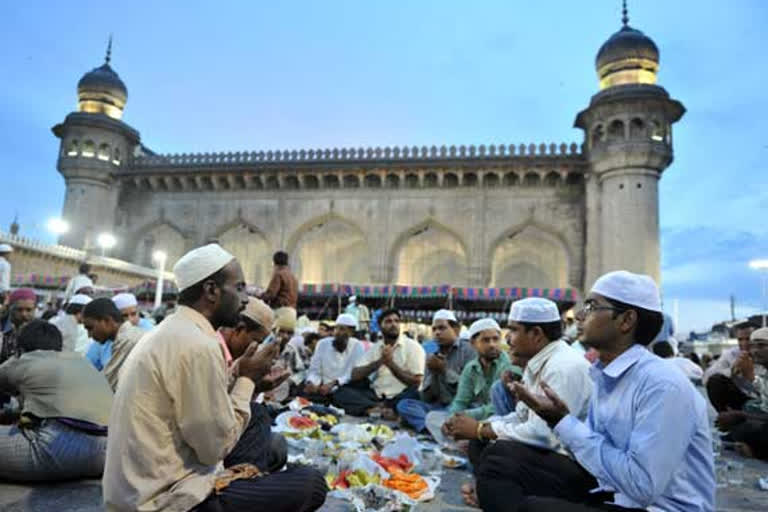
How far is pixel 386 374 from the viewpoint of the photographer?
6312 mm

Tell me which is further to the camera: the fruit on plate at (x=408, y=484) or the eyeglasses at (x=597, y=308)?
the fruit on plate at (x=408, y=484)

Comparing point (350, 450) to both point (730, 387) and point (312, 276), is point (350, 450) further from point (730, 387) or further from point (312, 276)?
point (312, 276)

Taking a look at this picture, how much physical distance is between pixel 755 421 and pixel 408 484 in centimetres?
312

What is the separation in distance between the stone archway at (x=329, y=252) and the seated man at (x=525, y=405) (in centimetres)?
1772

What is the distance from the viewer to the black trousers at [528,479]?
2.41 m

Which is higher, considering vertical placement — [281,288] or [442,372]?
[281,288]

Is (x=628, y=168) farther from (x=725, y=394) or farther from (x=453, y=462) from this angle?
(x=453, y=462)

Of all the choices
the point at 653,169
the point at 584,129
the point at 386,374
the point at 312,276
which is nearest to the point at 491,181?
the point at 584,129

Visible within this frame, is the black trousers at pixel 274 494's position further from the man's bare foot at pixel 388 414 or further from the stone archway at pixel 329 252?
the stone archway at pixel 329 252

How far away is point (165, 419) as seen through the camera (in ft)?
5.44

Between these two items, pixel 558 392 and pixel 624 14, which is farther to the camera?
pixel 624 14

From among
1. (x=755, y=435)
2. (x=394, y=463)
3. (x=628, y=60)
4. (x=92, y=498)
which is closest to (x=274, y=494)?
(x=92, y=498)

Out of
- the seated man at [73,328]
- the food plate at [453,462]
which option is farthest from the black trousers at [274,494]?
the seated man at [73,328]

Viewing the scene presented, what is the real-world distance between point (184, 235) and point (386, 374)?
58.4ft
